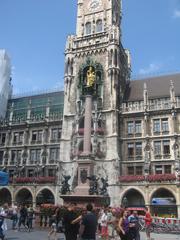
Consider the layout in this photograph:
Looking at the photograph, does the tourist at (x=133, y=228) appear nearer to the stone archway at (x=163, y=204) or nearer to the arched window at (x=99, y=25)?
the stone archway at (x=163, y=204)

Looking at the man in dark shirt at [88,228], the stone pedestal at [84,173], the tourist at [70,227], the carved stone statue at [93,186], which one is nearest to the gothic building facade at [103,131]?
the stone pedestal at [84,173]

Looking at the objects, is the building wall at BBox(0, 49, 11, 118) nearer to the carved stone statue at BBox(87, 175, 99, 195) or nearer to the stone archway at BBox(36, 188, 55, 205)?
the stone archway at BBox(36, 188, 55, 205)

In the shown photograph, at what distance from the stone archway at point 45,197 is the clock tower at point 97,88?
20.1 ft

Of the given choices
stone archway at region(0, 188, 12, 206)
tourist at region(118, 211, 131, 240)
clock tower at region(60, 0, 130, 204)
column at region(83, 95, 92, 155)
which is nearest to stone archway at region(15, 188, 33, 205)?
stone archway at region(0, 188, 12, 206)

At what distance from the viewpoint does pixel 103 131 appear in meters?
43.1

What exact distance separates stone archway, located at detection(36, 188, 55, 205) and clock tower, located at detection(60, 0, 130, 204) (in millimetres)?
6129

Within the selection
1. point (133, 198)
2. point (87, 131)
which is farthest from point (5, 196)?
point (87, 131)

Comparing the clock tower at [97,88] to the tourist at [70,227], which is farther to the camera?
the clock tower at [97,88]

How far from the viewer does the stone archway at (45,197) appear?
148 ft

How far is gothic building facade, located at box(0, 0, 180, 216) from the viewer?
4000cm

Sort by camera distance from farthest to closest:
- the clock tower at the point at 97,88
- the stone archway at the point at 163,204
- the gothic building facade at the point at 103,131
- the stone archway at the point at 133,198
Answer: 1. the clock tower at the point at 97,88
2. the stone archway at the point at 133,198
3. the gothic building facade at the point at 103,131
4. the stone archway at the point at 163,204

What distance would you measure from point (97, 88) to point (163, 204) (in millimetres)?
19655

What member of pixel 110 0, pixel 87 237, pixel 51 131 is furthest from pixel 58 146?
pixel 87 237

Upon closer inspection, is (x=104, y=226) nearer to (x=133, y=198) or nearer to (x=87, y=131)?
(x=87, y=131)
